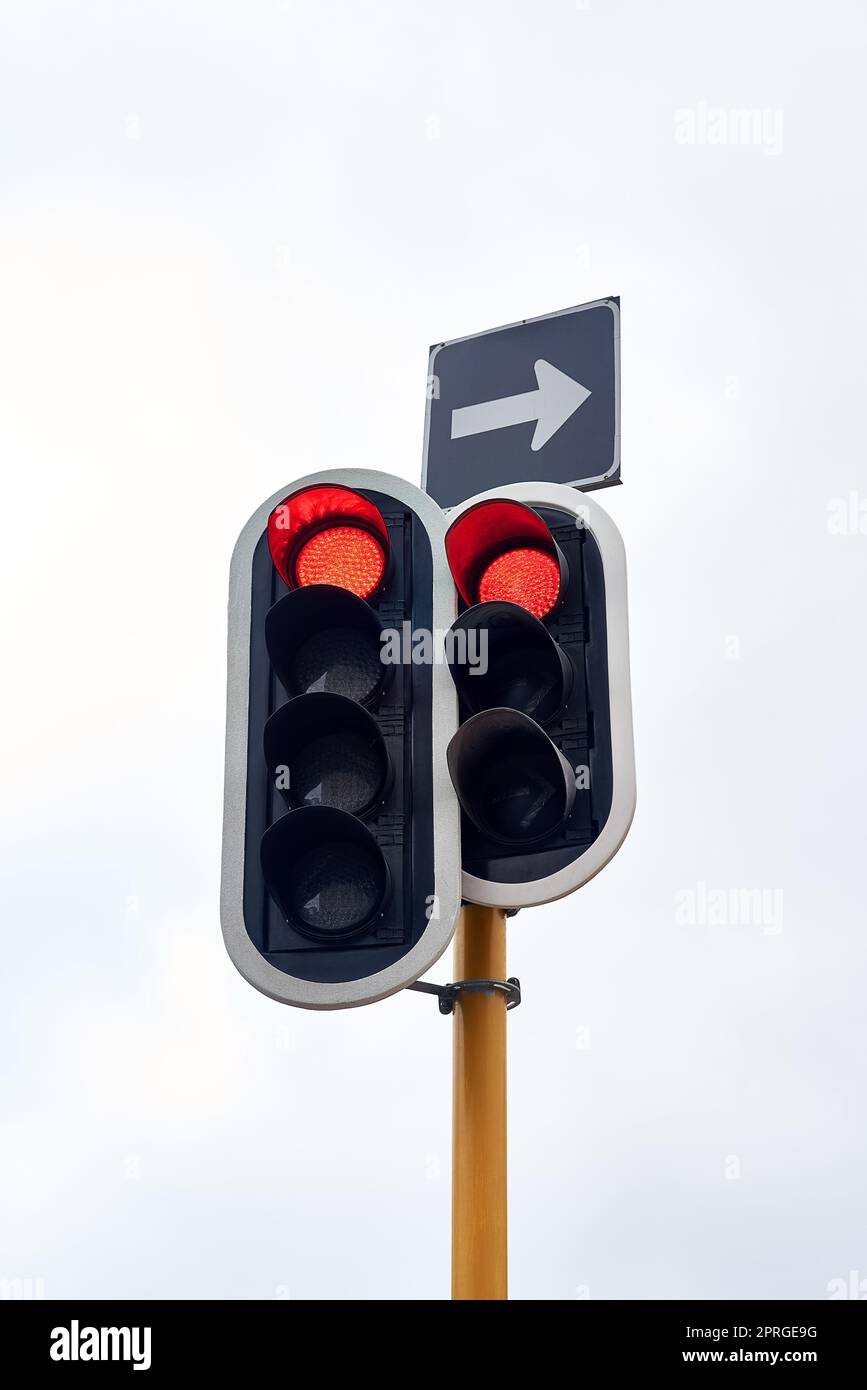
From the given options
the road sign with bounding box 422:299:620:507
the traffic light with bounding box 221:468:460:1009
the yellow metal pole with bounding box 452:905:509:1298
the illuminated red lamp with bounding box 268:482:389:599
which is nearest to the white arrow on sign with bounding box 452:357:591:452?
the road sign with bounding box 422:299:620:507

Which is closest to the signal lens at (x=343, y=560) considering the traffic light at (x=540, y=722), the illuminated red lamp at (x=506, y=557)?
the illuminated red lamp at (x=506, y=557)

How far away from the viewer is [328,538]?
12.1ft

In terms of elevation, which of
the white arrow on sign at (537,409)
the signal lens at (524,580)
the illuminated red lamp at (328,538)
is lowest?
the signal lens at (524,580)

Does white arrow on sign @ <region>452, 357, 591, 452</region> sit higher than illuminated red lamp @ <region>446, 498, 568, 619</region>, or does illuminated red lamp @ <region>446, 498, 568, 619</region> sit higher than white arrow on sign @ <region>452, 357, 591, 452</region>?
white arrow on sign @ <region>452, 357, 591, 452</region>

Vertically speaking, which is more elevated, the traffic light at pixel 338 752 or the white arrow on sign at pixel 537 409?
the white arrow on sign at pixel 537 409

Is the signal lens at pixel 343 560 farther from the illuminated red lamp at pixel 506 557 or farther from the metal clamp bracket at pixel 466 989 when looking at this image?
the metal clamp bracket at pixel 466 989

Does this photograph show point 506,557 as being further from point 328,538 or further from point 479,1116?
point 479,1116

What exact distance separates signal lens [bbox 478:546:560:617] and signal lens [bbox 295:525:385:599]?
0.87 feet

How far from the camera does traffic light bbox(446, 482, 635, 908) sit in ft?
10.7

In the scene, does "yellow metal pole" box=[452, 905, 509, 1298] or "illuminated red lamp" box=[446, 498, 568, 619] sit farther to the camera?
"illuminated red lamp" box=[446, 498, 568, 619]

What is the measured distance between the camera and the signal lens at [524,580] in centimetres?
352

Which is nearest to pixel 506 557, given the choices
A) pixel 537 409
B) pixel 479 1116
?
pixel 537 409

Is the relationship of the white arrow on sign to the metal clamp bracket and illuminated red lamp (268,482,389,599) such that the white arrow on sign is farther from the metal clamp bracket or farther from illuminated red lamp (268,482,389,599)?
the metal clamp bracket

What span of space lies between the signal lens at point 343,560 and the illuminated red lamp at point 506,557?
0.19m
